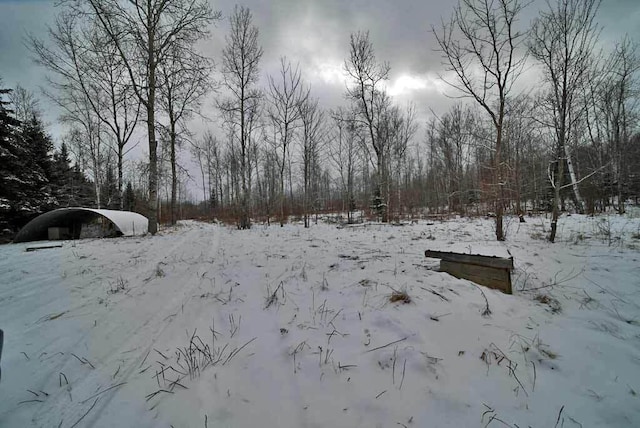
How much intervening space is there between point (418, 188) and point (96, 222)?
34837mm

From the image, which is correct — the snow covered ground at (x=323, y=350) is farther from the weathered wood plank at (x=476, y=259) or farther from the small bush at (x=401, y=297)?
the weathered wood plank at (x=476, y=259)

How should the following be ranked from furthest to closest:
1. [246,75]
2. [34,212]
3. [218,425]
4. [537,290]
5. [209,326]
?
[246,75] → [34,212] → [537,290] → [209,326] → [218,425]

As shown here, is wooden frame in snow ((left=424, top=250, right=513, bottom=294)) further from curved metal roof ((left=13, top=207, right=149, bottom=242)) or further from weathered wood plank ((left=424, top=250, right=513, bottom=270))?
curved metal roof ((left=13, top=207, right=149, bottom=242))

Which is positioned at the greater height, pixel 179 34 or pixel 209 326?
pixel 179 34

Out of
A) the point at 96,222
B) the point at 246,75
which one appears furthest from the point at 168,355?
the point at 246,75

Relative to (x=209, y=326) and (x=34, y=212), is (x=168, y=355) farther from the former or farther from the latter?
(x=34, y=212)

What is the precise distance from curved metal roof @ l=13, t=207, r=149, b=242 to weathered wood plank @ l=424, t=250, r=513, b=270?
1221cm

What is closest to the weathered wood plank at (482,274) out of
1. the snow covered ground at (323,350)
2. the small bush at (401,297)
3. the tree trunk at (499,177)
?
the snow covered ground at (323,350)

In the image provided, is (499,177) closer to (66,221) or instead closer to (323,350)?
(323,350)

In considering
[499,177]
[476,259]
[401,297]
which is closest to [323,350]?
[401,297]

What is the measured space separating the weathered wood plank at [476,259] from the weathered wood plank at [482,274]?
66 mm

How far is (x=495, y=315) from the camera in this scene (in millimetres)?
2686

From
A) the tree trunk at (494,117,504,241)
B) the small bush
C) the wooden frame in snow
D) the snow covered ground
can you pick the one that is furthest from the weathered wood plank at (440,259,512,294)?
the tree trunk at (494,117,504,241)

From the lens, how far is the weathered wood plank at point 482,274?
3.33m
